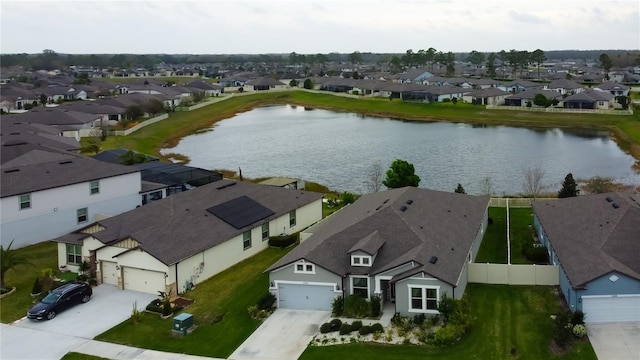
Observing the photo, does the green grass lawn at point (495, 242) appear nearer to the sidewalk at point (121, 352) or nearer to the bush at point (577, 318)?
the bush at point (577, 318)

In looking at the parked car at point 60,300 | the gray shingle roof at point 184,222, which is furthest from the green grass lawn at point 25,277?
the gray shingle roof at point 184,222

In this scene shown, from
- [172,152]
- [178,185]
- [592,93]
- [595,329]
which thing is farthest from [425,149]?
[595,329]

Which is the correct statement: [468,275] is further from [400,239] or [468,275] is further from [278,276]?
[278,276]

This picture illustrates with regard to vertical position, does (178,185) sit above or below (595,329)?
above

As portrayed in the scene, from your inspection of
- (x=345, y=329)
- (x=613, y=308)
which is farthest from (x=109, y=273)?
(x=613, y=308)

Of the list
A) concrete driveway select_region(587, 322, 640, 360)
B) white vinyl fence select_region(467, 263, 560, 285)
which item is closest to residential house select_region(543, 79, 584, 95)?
white vinyl fence select_region(467, 263, 560, 285)

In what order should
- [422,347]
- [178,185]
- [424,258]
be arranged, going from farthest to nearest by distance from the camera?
[178,185], [424,258], [422,347]

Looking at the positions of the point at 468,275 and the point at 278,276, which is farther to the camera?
the point at 468,275

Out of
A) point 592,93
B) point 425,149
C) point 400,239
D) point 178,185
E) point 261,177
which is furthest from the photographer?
point 592,93

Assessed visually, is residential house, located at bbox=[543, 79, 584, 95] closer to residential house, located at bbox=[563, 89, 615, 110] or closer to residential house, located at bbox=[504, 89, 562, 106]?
residential house, located at bbox=[504, 89, 562, 106]

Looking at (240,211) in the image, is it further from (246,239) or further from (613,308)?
(613,308)
